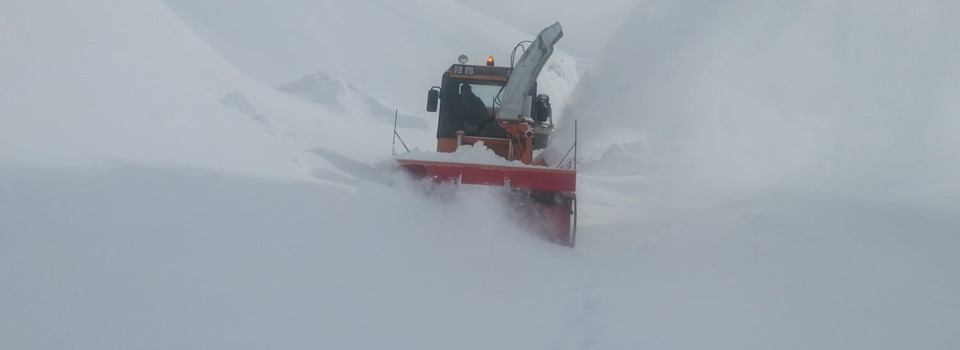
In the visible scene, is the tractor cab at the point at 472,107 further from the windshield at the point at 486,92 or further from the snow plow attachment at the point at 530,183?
the snow plow attachment at the point at 530,183

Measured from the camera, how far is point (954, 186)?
793 cm

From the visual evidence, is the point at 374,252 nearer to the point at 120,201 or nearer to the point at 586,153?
the point at 120,201

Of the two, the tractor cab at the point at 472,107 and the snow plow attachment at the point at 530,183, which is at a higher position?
the tractor cab at the point at 472,107

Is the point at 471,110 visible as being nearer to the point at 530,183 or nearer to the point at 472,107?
the point at 472,107

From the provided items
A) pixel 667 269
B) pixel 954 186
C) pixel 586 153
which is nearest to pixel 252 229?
pixel 667 269

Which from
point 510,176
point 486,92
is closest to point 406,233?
point 510,176

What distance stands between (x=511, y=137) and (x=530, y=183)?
5.53 ft

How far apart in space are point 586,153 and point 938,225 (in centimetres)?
892

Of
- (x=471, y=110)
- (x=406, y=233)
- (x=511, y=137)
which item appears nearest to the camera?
(x=406, y=233)

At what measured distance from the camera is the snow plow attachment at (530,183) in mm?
6641

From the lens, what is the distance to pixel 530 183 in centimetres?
664

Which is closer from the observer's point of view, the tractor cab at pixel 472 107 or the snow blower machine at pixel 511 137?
the snow blower machine at pixel 511 137

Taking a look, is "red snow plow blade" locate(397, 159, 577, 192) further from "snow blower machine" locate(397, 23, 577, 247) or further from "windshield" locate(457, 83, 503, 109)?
"windshield" locate(457, 83, 503, 109)

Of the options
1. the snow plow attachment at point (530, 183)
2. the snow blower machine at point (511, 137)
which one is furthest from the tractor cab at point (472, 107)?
the snow plow attachment at point (530, 183)
